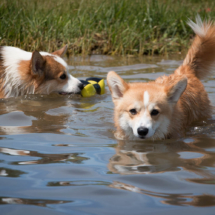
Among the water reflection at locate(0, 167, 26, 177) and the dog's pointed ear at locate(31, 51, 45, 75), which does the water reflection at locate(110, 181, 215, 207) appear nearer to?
the water reflection at locate(0, 167, 26, 177)

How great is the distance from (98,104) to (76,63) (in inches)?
110

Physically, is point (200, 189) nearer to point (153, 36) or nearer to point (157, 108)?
point (157, 108)

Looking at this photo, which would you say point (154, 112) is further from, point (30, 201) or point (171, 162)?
point (30, 201)

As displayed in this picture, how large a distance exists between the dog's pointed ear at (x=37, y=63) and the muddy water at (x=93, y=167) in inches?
36.5

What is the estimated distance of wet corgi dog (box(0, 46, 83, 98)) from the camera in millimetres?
5277

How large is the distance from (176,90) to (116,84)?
0.64m

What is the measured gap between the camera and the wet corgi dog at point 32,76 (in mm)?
5277

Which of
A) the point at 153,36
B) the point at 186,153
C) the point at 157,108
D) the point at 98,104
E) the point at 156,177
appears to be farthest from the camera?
the point at 153,36

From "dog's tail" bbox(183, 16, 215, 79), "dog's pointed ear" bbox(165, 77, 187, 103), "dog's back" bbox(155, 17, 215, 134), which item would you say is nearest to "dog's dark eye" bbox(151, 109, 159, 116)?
"dog's pointed ear" bbox(165, 77, 187, 103)

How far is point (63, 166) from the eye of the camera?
255 cm

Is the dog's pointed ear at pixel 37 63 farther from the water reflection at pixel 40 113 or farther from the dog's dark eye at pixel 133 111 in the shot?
the dog's dark eye at pixel 133 111

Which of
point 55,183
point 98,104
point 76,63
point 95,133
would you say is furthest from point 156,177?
point 76,63

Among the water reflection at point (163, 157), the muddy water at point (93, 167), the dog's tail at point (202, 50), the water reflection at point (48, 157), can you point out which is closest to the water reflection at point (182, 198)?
the muddy water at point (93, 167)

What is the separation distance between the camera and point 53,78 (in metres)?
5.42
